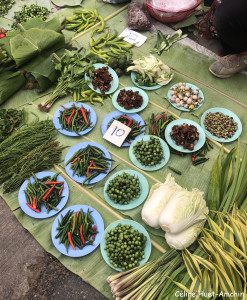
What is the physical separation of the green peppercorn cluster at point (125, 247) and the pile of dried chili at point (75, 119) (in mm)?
1639

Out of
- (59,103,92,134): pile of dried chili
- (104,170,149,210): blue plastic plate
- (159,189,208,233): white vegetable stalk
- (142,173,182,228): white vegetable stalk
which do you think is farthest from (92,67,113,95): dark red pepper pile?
(159,189,208,233): white vegetable stalk

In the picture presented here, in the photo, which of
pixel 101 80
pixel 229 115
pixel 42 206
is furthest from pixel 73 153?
pixel 229 115

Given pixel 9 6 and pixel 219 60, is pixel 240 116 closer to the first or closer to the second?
pixel 219 60

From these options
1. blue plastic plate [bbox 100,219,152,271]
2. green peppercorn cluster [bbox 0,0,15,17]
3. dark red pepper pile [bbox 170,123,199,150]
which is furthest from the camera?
green peppercorn cluster [bbox 0,0,15,17]

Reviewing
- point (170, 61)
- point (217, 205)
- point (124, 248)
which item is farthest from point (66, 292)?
point (170, 61)

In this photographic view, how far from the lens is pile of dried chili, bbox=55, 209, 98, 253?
2924 mm

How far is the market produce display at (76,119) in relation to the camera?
148 inches

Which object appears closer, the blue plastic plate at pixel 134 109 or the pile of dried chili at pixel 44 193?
the pile of dried chili at pixel 44 193

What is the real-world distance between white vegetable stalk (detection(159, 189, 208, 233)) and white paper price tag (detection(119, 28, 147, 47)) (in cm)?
323

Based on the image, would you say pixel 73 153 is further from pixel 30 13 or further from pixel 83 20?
pixel 30 13

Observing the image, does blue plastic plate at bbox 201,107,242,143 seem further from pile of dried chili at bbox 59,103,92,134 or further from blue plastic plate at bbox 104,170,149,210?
pile of dried chili at bbox 59,103,92,134

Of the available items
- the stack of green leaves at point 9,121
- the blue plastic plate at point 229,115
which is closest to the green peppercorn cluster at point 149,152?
the blue plastic plate at point 229,115

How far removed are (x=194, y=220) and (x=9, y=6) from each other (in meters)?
5.65

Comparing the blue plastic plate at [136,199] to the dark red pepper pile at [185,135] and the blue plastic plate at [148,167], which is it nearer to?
the blue plastic plate at [148,167]
